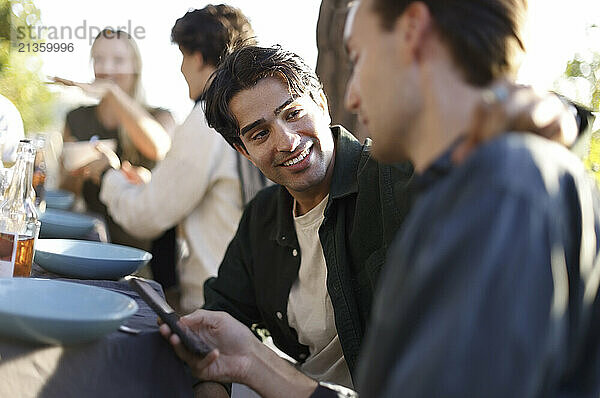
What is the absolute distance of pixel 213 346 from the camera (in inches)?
54.2

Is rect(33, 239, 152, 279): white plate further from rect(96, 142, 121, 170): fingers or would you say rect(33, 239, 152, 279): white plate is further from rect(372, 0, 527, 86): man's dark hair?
rect(96, 142, 121, 170): fingers

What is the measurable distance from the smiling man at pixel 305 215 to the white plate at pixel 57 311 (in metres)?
0.63

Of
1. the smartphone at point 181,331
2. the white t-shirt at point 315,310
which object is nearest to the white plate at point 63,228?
the white t-shirt at point 315,310

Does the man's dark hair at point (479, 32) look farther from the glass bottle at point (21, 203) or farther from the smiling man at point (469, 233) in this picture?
the glass bottle at point (21, 203)

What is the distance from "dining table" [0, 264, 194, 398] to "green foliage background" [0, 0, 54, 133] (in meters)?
3.59

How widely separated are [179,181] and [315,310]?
3.88 ft

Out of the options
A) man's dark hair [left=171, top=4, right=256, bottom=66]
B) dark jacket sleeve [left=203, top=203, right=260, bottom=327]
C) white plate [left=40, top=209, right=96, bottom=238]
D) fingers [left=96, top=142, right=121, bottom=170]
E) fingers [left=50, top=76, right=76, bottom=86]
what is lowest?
fingers [left=96, top=142, right=121, bottom=170]

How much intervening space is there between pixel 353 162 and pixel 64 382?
0.93 meters

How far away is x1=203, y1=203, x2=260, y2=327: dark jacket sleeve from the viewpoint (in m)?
1.96

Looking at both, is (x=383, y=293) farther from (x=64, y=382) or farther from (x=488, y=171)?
(x=64, y=382)

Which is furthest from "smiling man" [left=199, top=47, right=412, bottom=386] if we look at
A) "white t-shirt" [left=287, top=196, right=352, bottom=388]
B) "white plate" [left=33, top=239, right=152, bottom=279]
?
"white plate" [left=33, top=239, right=152, bottom=279]

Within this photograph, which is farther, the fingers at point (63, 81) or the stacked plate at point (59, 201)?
the stacked plate at point (59, 201)

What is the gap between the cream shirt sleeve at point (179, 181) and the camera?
111 inches

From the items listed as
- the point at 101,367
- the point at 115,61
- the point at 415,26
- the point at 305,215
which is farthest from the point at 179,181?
the point at 415,26
